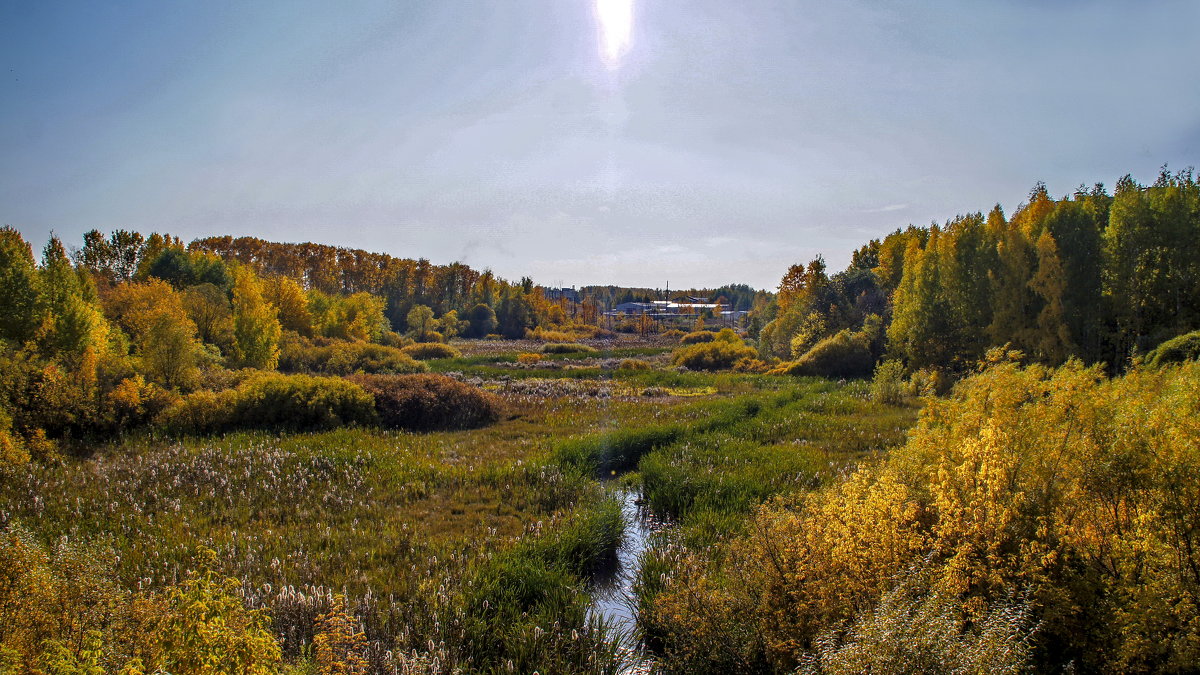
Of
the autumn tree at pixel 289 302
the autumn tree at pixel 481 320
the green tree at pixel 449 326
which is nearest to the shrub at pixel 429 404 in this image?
the autumn tree at pixel 289 302

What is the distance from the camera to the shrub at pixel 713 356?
37.8 meters

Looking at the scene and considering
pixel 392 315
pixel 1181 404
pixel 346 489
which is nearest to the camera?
pixel 1181 404

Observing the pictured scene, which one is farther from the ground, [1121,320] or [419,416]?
[1121,320]

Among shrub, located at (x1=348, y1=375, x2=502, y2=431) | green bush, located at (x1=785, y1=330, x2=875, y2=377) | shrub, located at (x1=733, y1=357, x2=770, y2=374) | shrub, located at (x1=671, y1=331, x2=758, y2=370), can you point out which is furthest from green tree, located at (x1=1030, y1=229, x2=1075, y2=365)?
shrub, located at (x1=348, y1=375, x2=502, y2=431)

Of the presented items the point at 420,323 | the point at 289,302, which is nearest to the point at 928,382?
the point at 289,302

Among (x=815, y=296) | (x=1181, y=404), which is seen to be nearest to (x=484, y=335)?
(x=815, y=296)

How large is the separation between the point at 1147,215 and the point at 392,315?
77627mm

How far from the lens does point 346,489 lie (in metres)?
10.3

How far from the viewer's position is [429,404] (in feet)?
57.1

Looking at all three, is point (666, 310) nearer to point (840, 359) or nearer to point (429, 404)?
point (840, 359)

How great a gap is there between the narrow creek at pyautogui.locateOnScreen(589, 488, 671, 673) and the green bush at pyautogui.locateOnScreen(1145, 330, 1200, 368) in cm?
1121

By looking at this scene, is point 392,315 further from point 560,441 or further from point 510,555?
point 510,555

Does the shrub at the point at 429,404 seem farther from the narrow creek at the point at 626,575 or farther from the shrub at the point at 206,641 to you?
the shrub at the point at 206,641

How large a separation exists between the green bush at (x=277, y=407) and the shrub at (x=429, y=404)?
628mm
